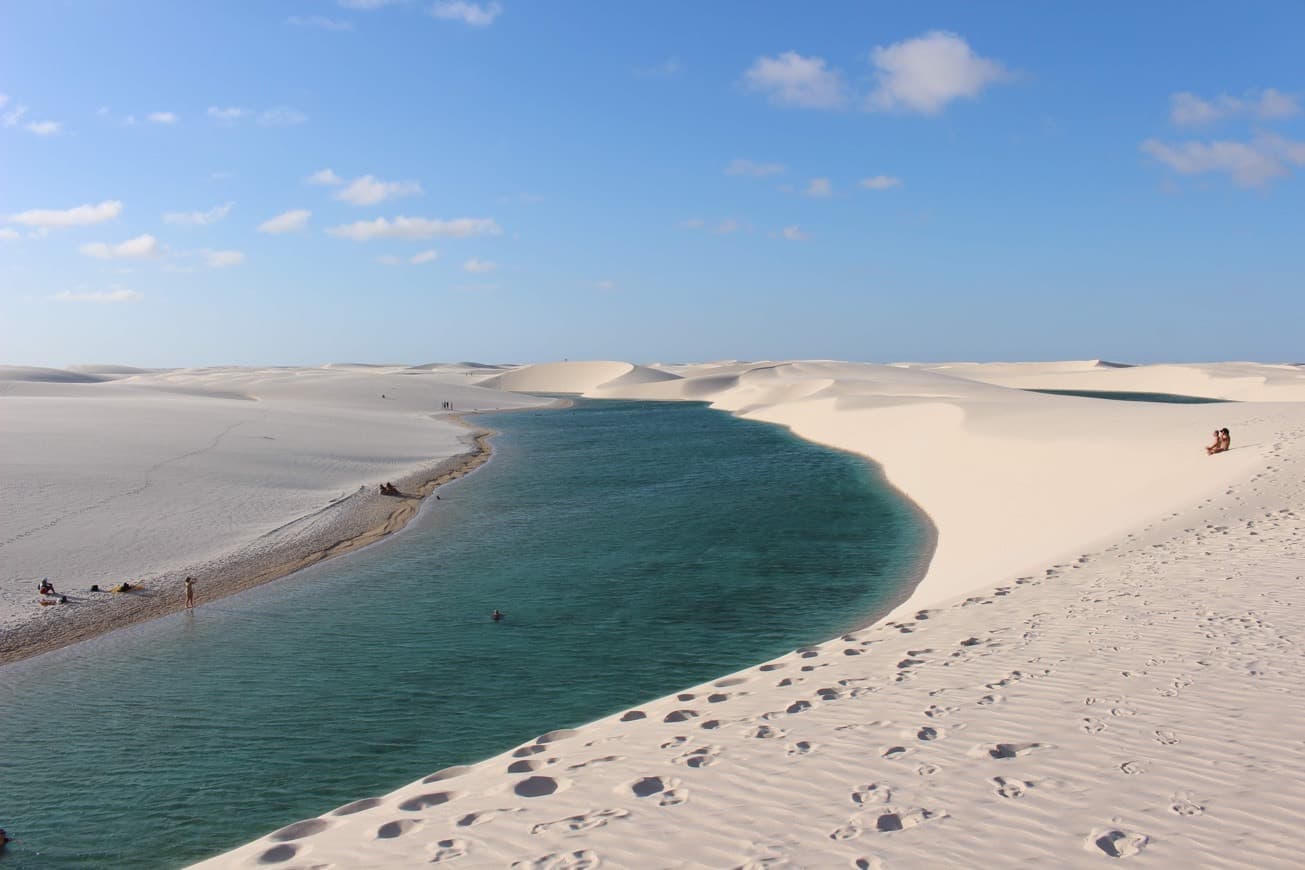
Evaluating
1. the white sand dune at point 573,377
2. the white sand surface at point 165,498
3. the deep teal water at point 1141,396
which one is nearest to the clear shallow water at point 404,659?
the white sand surface at point 165,498

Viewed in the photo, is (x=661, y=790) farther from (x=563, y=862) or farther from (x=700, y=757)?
(x=563, y=862)

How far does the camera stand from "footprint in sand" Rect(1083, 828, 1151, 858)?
4166 millimetres

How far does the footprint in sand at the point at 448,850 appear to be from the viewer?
4605mm

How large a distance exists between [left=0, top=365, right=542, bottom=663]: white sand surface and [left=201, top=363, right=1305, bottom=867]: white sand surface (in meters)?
8.46

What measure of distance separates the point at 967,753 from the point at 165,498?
19185 mm

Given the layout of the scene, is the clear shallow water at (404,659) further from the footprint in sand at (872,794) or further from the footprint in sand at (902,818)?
the footprint in sand at (902,818)

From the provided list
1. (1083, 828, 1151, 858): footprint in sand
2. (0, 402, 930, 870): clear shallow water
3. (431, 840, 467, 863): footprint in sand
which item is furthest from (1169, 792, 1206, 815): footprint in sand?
(0, 402, 930, 870): clear shallow water

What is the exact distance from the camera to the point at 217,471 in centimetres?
2302

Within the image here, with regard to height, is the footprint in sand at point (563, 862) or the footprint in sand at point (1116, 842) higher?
A: the footprint in sand at point (1116, 842)

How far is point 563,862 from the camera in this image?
4.43 metres

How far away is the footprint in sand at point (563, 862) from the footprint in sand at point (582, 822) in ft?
0.95

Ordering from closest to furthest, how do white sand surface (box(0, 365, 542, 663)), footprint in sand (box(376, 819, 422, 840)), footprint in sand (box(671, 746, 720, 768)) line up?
footprint in sand (box(376, 819, 422, 840))
footprint in sand (box(671, 746, 720, 768))
white sand surface (box(0, 365, 542, 663))

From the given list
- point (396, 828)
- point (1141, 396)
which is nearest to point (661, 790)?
point (396, 828)

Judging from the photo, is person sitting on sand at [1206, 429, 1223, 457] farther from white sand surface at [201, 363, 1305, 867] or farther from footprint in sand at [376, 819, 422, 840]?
footprint in sand at [376, 819, 422, 840]
